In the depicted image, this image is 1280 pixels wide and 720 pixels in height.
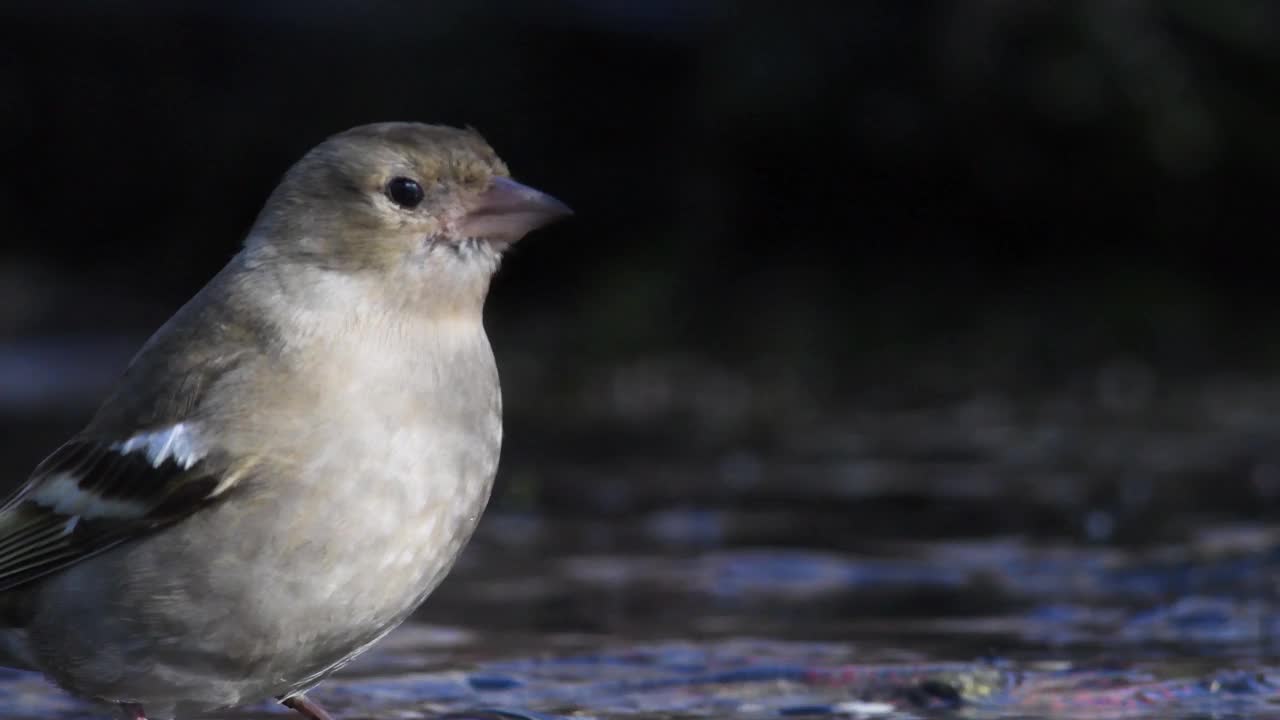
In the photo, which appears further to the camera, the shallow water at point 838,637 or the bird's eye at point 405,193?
the shallow water at point 838,637

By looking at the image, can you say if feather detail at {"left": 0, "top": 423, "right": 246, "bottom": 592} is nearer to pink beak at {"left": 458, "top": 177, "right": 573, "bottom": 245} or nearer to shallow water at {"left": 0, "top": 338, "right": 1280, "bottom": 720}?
shallow water at {"left": 0, "top": 338, "right": 1280, "bottom": 720}

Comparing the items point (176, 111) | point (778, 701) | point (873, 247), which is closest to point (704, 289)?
point (873, 247)

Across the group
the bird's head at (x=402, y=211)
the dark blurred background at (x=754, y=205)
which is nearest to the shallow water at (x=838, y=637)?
the bird's head at (x=402, y=211)

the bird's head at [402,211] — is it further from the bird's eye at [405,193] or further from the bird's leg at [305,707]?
the bird's leg at [305,707]

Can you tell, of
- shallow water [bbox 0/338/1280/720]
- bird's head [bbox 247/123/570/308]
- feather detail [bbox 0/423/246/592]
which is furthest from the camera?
shallow water [bbox 0/338/1280/720]

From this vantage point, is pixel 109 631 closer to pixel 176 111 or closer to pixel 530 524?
pixel 530 524

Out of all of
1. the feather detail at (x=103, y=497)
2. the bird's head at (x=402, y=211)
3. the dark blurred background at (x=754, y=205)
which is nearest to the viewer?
the feather detail at (x=103, y=497)

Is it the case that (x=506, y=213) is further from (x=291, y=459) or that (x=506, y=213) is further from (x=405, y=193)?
(x=291, y=459)

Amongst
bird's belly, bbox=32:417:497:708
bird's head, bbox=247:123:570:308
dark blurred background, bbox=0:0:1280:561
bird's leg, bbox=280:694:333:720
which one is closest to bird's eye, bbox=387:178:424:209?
bird's head, bbox=247:123:570:308
